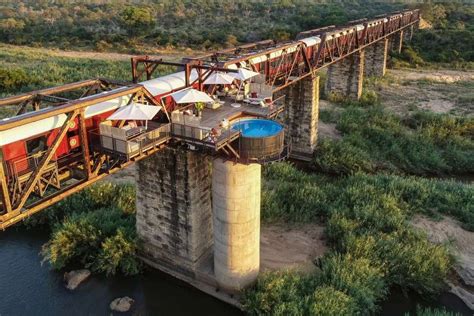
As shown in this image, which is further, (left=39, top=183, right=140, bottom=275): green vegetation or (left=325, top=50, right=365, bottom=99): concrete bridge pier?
(left=325, top=50, right=365, bottom=99): concrete bridge pier

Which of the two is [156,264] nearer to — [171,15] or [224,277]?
[224,277]

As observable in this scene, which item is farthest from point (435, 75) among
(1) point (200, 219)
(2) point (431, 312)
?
(1) point (200, 219)

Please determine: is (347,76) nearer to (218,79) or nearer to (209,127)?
(218,79)

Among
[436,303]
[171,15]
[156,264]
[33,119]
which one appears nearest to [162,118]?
[33,119]

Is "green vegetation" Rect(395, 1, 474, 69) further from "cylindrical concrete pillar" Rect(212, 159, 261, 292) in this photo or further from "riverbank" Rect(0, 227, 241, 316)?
"riverbank" Rect(0, 227, 241, 316)

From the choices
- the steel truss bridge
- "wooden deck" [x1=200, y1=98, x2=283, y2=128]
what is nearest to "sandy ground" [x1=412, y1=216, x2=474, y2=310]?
"wooden deck" [x1=200, y1=98, x2=283, y2=128]
